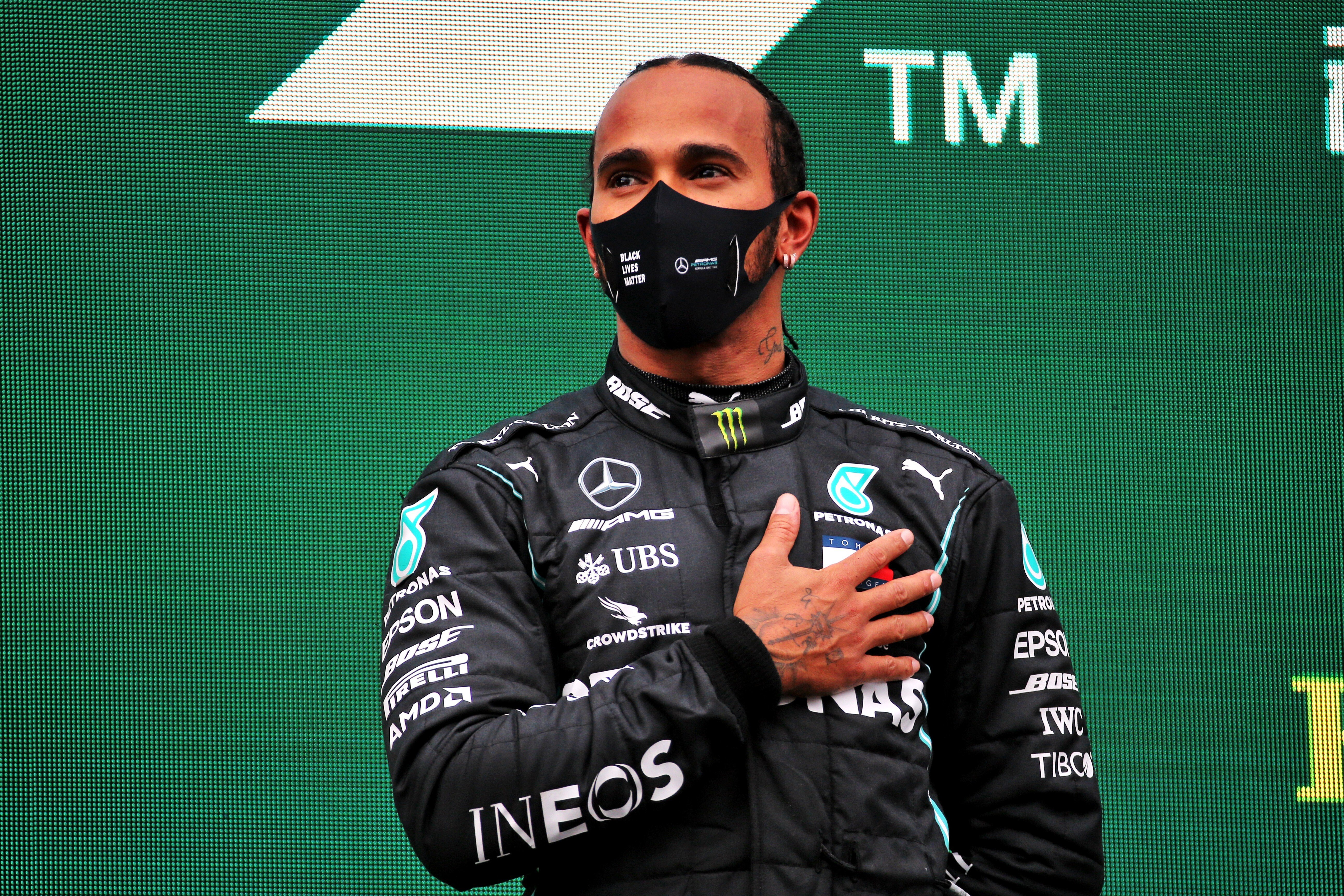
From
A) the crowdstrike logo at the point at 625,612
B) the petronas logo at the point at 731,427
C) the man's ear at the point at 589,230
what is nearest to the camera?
the crowdstrike logo at the point at 625,612

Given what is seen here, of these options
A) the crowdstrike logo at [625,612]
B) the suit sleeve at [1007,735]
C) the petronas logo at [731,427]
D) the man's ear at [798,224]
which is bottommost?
the suit sleeve at [1007,735]

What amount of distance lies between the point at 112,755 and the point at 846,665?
1.75m

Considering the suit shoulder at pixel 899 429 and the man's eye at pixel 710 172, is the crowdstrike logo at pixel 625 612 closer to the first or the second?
the suit shoulder at pixel 899 429

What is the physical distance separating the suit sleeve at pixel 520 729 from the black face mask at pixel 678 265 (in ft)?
1.10

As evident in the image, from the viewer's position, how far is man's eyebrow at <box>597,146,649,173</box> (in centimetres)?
131

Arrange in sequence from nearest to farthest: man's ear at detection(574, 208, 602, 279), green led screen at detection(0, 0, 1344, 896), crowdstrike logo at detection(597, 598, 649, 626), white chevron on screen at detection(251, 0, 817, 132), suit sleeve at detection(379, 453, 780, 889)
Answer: suit sleeve at detection(379, 453, 780, 889) → crowdstrike logo at detection(597, 598, 649, 626) → man's ear at detection(574, 208, 602, 279) → green led screen at detection(0, 0, 1344, 896) → white chevron on screen at detection(251, 0, 817, 132)

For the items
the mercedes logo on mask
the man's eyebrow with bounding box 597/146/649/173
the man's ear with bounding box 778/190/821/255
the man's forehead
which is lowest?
the mercedes logo on mask

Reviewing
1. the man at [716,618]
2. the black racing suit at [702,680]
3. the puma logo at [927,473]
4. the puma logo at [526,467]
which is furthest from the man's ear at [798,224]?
the puma logo at [526,467]

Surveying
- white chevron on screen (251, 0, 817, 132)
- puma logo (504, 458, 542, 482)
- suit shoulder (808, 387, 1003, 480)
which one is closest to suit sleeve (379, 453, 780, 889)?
puma logo (504, 458, 542, 482)

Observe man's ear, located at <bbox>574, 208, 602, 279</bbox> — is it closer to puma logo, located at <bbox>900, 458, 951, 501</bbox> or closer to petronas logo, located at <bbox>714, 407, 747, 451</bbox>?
petronas logo, located at <bbox>714, 407, 747, 451</bbox>

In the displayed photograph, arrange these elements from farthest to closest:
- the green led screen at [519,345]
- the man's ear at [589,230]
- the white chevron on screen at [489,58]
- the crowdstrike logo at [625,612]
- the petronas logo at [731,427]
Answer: the white chevron on screen at [489,58] < the green led screen at [519,345] < the man's ear at [589,230] < the petronas logo at [731,427] < the crowdstrike logo at [625,612]

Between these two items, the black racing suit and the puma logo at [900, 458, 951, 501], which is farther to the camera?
the puma logo at [900, 458, 951, 501]

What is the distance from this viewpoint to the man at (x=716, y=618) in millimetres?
1036

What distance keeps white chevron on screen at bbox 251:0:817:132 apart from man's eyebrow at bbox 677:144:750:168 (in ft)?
4.63
